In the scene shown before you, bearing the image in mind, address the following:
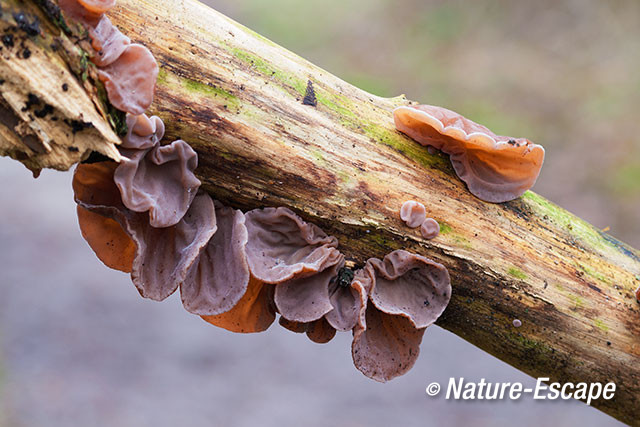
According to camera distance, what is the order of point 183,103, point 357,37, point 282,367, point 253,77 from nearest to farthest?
point 183,103 → point 253,77 → point 282,367 → point 357,37

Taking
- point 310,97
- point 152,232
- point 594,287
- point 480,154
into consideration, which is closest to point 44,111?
point 152,232

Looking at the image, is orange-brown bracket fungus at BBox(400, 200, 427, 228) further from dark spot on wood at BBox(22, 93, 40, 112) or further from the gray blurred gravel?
the gray blurred gravel

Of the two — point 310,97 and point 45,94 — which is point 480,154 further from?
point 45,94

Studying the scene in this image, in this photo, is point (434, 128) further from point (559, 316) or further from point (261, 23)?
point (261, 23)

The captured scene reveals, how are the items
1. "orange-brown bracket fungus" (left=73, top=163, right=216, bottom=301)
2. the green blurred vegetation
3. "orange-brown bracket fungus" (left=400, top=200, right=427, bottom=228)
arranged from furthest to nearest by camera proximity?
the green blurred vegetation
"orange-brown bracket fungus" (left=400, top=200, right=427, bottom=228)
"orange-brown bracket fungus" (left=73, top=163, right=216, bottom=301)

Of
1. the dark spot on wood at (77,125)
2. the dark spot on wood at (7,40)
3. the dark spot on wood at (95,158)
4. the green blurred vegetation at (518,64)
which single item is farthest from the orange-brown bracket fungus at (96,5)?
the green blurred vegetation at (518,64)

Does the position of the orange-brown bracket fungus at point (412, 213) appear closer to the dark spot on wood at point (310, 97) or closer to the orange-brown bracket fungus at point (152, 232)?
the dark spot on wood at point (310, 97)

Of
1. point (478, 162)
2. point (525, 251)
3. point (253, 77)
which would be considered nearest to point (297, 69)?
point (253, 77)

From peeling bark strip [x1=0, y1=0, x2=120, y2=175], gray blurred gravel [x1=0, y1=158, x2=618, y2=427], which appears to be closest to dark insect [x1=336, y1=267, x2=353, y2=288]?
peeling bark strip [x1=0, y1=0, x2=120, y2=175]
